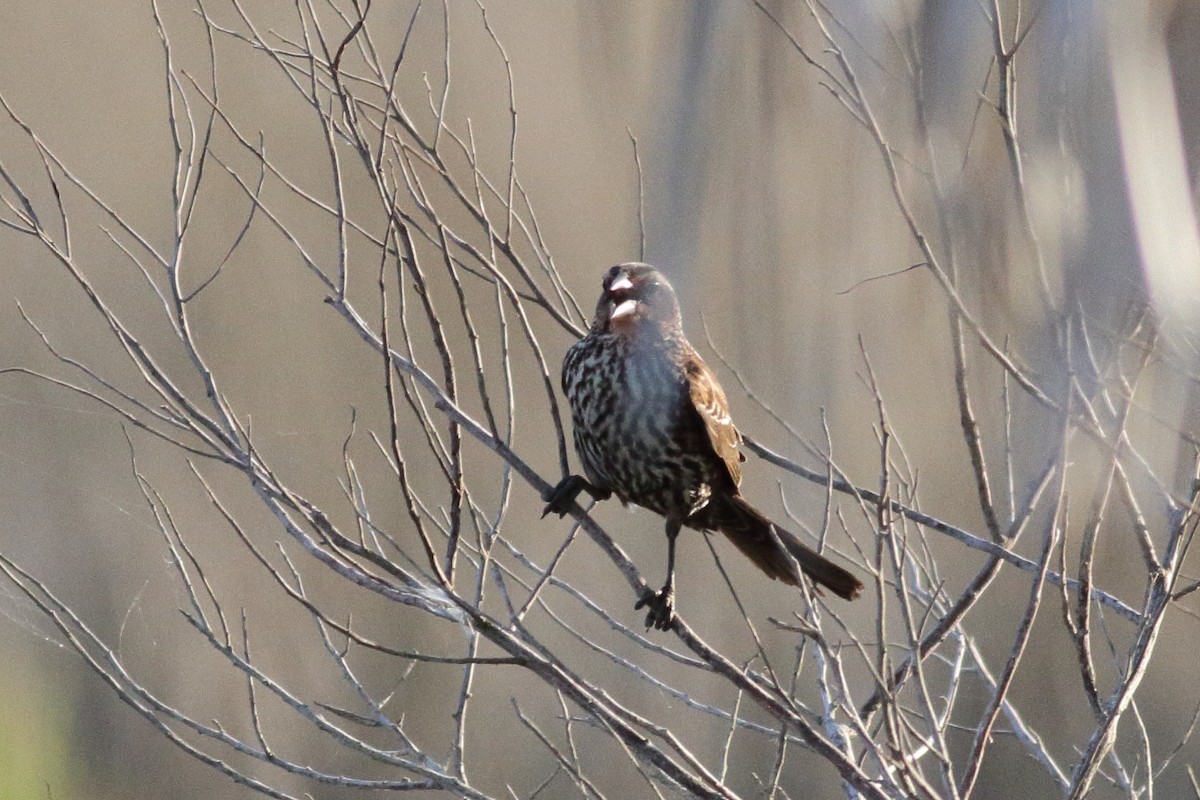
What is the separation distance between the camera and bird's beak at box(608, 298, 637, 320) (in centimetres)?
305

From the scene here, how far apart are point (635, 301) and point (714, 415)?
350mm

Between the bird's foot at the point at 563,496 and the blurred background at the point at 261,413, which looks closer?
the bird's foot at the point at 563,496

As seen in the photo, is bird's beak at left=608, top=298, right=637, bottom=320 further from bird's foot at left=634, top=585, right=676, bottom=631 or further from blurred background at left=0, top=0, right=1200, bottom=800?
blurred background at left=0, top=0, right=1200, bottom=800

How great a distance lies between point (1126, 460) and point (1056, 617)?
2.68m

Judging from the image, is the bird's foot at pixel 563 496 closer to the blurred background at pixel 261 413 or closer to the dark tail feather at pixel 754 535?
the dark tail feather at pixel 754 535

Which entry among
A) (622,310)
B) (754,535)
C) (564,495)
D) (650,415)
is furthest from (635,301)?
(754,535)

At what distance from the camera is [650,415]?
9.96 feet

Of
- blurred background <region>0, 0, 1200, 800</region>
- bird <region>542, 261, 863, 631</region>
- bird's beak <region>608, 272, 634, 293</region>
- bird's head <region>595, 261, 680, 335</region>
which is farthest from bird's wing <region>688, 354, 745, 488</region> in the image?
blurred background <region>0, 0, 1200, 800</region>

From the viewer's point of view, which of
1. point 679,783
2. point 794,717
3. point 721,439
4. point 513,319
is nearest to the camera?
point 794,717

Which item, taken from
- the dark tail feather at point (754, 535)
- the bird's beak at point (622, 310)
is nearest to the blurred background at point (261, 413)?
the dark tail feather at point (754, 535)

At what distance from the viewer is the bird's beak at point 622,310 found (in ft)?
10.0

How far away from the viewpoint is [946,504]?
5098 millimetres

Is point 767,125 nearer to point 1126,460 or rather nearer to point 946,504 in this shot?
point 1126,460

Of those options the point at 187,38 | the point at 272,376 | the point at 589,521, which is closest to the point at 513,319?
the point at 272,376
